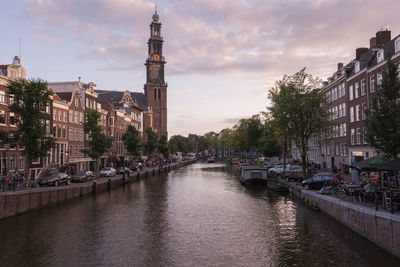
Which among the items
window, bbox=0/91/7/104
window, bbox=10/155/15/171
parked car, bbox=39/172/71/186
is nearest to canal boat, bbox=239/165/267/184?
parked car, bbox=39/172/71/186

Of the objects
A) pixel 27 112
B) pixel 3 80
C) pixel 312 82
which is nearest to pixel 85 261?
pixel 27 112

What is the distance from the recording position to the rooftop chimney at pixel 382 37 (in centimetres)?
5106

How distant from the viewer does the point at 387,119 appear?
24.7 m

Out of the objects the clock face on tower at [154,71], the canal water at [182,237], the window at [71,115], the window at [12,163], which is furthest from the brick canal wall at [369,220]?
the clock face on tower at [154,71]

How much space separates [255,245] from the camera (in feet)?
65.7

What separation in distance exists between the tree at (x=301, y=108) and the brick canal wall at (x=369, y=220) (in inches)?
697

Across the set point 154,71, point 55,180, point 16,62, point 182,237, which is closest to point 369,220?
point 182,237

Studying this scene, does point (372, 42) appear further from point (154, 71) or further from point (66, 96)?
point (154, 71)

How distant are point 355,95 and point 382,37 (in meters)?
9.68

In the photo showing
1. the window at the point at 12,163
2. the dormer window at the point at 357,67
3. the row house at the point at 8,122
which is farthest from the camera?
A: the dormer window at the point at 357,67

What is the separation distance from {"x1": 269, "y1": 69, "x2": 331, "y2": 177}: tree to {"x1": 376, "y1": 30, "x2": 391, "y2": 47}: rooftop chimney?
1540cm

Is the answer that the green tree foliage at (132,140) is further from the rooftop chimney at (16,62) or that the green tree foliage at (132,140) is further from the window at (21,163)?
the rooftop chimney at (16,62)

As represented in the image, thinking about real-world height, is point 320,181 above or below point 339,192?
above

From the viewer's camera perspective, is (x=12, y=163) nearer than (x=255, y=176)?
Yes
